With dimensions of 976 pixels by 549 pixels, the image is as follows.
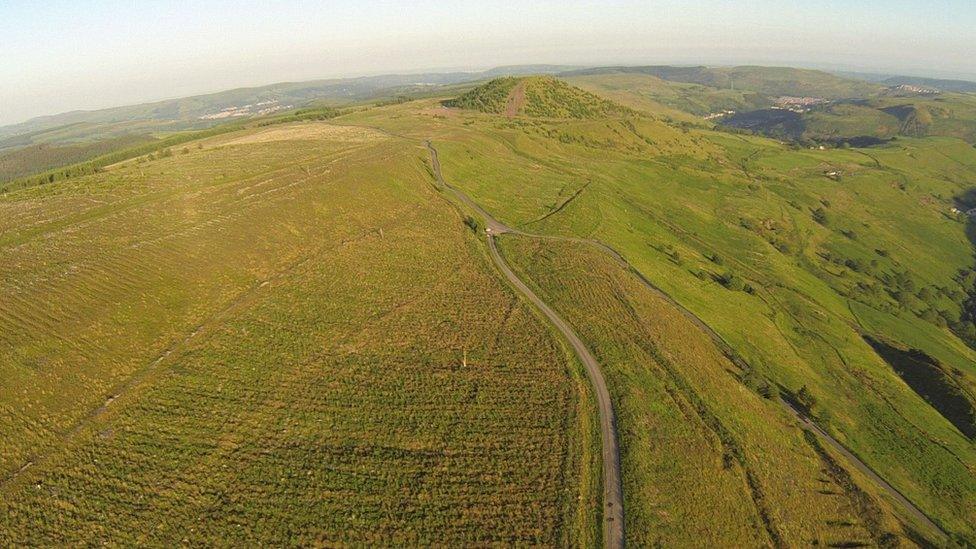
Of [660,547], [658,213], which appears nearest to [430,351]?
[660,547]

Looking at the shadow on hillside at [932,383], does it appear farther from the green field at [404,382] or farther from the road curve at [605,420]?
the road curve at [605,420]

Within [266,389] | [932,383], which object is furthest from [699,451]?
[932,383]

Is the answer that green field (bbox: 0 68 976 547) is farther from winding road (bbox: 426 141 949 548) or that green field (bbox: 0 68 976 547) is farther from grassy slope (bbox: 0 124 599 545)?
winding road (bbox: 426 141 949 548)

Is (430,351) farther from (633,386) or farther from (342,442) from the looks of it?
(633,386)

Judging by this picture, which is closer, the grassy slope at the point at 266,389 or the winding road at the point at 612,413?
the grassy slope at the point at 266,389

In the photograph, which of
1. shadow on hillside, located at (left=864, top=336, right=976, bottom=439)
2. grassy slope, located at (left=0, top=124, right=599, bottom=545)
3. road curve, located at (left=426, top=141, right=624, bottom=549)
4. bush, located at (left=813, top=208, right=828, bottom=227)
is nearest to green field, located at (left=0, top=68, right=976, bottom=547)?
grassy slope, located at (left=0, top=124, right=599, bottom=545)

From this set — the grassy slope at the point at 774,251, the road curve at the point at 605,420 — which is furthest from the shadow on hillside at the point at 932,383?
the road curve at the point at 605,420
